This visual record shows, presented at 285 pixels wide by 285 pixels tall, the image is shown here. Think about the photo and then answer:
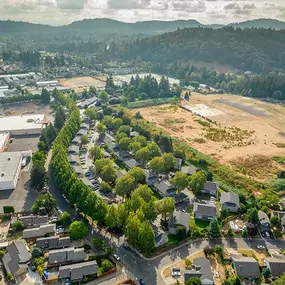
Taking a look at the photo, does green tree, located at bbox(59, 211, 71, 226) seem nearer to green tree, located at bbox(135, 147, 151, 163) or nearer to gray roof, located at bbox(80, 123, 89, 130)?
green tree, located at bbox(135, 147, 151, 163)

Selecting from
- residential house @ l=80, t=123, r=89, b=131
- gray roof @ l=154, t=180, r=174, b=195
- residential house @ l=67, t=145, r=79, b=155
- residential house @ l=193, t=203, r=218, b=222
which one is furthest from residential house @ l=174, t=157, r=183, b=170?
residential house @ l=80, t=123, r=89, b=131

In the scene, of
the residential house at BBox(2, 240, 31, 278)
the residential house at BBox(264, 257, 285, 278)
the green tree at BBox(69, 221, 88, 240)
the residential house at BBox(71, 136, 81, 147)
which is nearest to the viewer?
the residential house at BBox(264, 257, 285, 278)

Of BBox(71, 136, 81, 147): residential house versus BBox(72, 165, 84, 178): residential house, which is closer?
BBox(72, 165, 84, 178): residential house

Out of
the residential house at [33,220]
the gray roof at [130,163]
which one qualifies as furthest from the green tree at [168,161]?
the residential house at [33,220]

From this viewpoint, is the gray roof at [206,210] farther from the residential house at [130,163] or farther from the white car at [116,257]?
the residential house at [130,163]

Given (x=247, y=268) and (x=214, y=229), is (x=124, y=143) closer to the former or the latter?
(x=214, y=229)

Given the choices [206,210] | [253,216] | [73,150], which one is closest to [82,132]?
[73,150]
